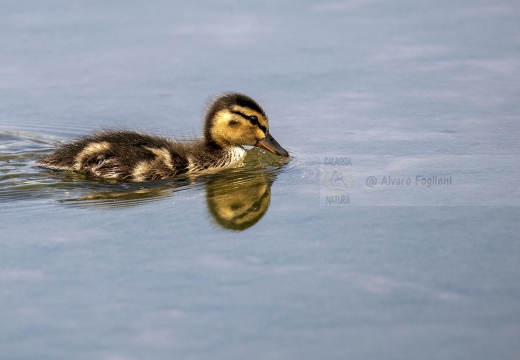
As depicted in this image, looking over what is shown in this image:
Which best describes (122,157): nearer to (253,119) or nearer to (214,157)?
(214,157)

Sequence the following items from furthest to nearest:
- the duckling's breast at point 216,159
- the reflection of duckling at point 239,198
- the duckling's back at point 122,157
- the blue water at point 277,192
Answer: the duckling's breast at point 216,159 < the duckling's back at point 122,157 < the reflection of duckling at point 239,198 < the blue water at point 277,192

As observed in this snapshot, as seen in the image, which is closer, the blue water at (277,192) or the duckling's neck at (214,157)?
the blue water at (277,192)

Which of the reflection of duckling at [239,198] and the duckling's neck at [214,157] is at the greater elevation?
the duckling's neck at [214,157]

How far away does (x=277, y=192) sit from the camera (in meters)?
5.06

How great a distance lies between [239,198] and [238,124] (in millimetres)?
822

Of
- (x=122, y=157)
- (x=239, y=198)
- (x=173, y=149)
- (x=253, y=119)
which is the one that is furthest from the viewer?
(x=253, y=119)

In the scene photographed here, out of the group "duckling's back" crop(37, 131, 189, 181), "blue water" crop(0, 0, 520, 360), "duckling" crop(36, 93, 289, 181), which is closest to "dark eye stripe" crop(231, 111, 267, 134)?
"duckling" crop(36, 93, 289, 181)

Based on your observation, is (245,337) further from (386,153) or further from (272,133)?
(272,133)

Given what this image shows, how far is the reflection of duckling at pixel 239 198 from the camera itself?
15.0 ft

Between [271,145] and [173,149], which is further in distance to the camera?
[271,145]

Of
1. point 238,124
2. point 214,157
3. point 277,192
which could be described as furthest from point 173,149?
point 277,192

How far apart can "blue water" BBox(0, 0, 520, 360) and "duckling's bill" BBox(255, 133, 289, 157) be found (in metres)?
0.09

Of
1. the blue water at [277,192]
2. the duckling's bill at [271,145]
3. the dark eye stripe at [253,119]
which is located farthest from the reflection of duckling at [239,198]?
the dark eye stripe at [253,119]

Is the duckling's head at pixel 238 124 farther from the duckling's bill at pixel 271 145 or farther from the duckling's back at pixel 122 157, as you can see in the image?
the duckling's back at pixel 122 157
